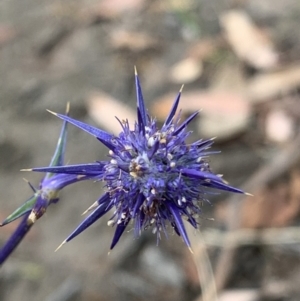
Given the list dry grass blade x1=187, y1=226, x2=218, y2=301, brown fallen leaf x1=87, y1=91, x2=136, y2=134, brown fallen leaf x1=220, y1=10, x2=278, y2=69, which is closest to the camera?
dry grass blade x1=187, y1=226, x2=218, y2=301

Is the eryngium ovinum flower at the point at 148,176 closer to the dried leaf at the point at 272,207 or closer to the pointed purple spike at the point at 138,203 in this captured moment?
the pointed purple spike at the point at 138,203

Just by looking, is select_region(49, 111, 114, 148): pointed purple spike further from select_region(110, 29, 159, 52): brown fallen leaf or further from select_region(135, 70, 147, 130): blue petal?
select_region(110, 29, 159, 52): brown fallen leaf

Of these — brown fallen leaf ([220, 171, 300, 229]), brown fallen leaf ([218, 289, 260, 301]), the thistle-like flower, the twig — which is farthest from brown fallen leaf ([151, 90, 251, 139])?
the thistle-like flower

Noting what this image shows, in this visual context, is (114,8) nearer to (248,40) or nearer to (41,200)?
(248,40)

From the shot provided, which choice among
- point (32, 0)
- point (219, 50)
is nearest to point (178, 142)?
point (219, 50)

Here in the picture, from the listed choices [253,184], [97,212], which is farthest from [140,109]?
[253,184]
